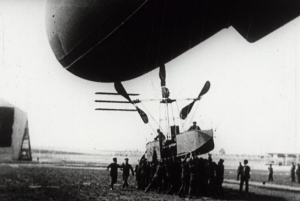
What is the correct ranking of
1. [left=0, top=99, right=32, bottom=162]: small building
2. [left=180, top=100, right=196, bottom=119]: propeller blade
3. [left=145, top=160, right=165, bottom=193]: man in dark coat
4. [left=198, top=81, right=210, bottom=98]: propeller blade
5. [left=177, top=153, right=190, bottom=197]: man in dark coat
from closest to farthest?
[left=177, top=153, right=190, bottom=197]: man in dark coat, [left=198, top=81, right=210, bottom=98]: propeller blade, [left=180, top=100, right=196, bottom=119]: propeller blade, [left=145, top=160, right=165, bottom=193]: man in dark coat, [left=0, top=99, right=32, bottom=162]: small building

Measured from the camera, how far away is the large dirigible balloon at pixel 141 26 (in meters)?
5.39

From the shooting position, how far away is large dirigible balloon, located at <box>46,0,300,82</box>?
5.39 metres

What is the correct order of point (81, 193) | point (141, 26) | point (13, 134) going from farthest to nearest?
1. point (13, 134)
2. point (81, 193)
3. point (141, 26)

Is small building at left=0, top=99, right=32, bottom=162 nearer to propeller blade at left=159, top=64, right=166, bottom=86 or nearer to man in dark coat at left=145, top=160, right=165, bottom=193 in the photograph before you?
man in dark coat at left=145, top=160, right=165, bottom=193

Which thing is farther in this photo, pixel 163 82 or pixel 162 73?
pixel 163 82

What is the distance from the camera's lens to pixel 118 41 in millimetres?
5957

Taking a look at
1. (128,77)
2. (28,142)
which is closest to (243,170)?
(128,77)

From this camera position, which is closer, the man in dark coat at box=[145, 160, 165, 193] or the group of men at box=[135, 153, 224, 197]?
the group of men at box=[135, 153, 224, 197]

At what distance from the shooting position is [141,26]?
5715mm

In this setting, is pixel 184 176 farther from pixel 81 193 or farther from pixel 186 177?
pixel 81 193

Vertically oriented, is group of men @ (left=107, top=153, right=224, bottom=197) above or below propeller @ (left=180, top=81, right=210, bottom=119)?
below

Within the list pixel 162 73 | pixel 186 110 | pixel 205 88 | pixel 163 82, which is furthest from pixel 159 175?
pixel 162 73

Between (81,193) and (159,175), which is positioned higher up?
(159,175)

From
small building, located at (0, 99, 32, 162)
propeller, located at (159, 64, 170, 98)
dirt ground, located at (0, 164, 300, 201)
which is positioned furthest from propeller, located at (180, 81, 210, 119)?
small building, located at (0, 99, 32, 162)
